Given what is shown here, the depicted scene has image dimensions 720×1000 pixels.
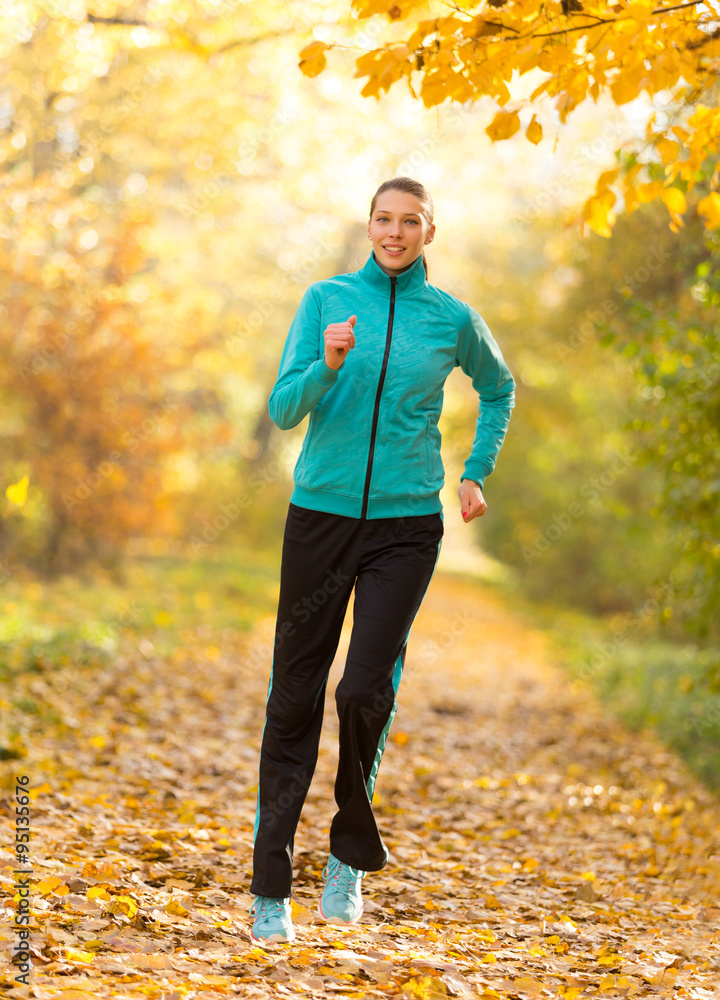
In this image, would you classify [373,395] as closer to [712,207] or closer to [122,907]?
[712,207]

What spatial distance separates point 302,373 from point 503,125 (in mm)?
1145

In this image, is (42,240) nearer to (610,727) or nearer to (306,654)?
(610,727)

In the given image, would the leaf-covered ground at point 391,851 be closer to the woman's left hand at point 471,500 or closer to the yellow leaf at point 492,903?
the yellow leaf at point 492,903

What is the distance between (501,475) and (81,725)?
51.3 ft

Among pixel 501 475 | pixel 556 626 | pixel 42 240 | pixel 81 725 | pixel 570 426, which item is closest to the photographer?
pixel 81 725

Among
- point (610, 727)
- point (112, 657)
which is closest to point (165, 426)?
point (112, 657)

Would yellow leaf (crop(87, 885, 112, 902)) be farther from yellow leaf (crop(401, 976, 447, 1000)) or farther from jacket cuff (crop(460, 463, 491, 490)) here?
jacket cuff (crop(460, 463, 491, 490))

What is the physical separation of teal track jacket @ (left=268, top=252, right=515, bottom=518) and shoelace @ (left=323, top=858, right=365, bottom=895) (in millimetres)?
1200

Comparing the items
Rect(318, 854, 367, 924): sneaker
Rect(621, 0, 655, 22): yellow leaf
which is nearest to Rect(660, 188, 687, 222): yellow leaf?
Rect(621, 0, 655, 22): yellow leaf

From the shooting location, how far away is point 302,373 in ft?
9.85

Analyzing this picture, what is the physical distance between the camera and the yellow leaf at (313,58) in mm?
3246

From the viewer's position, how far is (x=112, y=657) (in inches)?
299

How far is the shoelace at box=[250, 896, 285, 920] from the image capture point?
2994 mm

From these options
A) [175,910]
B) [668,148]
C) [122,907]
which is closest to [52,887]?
[122,907]
